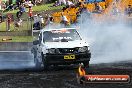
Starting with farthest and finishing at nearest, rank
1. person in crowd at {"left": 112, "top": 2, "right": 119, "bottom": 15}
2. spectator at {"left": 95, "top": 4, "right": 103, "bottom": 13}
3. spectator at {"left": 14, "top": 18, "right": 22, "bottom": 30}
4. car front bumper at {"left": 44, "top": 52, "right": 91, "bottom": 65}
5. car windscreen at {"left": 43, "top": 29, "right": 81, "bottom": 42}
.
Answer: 1. spectator at {"left": 14, "top": 18, "right": 22, "bottom": 30}
2. spectator at {"left": 95, "top": 4, "right": 103, "bottom": 13}
3. person in crowd at {"left": 112, "top": 2, "right": 119, "bottom": 15}
4. car windscreen at {"left": 43, "top": 29, "right": 81, "bottom": 42}
5. car front bumper at {"left": 44, "top": 52, "right": 91, "bottom": 65}

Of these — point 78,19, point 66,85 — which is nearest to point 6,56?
point 78,19

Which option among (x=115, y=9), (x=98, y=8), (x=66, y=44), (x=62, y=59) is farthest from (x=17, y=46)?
(x=62, y=59)

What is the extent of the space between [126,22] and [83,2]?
4163 mm

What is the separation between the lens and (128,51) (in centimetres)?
2338

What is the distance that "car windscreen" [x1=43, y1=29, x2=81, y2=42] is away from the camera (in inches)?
668

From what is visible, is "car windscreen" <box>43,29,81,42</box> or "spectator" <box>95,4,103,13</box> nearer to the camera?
"car windscreen" <box>43,29,81,42</box>

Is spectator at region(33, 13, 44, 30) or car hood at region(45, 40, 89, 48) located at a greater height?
car hood at region(45, 40, 89, 48)

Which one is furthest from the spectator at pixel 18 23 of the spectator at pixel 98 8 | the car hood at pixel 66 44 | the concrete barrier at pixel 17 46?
the car hood at pixel 66 44

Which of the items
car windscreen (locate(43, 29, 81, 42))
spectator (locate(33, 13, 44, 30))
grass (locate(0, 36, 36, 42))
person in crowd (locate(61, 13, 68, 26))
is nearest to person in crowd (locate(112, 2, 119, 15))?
person in crowd (locate(61, 13, 68, 26))

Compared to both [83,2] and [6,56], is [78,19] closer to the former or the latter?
[83,2]

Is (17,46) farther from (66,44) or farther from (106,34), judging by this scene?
(66,44)

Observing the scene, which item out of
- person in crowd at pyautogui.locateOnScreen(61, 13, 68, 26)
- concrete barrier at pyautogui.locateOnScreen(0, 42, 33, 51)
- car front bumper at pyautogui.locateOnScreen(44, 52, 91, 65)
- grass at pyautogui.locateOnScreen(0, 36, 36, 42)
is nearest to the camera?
car front bumper at pyautogui.locateOnScreen(44, 52, 91, 65)

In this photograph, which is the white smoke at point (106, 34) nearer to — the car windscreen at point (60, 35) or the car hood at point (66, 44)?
the car windscreen at point (60, 35)

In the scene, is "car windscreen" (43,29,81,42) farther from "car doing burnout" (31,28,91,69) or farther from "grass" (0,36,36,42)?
"grass" (0,36,36,42)
